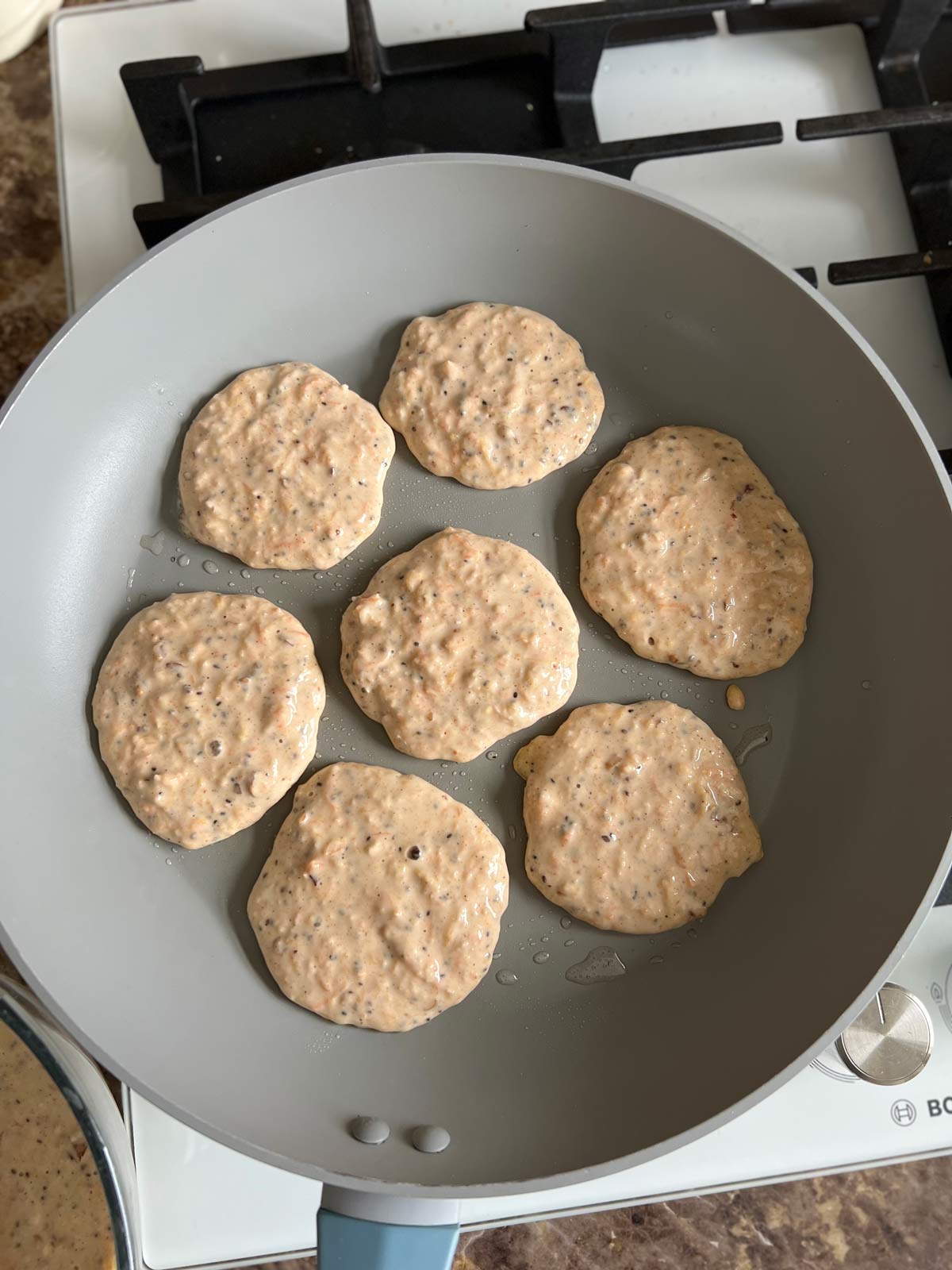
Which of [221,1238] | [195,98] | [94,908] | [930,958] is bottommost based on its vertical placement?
[221,1238]

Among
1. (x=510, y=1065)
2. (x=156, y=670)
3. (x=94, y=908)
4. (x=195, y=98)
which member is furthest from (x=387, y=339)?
(x=510, y=1065)

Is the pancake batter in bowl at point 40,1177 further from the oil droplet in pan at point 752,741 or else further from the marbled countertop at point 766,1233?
the oil droplet in pan at point 752,741

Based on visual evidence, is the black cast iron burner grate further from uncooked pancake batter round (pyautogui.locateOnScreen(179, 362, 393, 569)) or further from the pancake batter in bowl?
the pancake batter in bowl

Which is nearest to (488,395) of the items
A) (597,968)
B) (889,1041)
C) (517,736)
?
(517,736)

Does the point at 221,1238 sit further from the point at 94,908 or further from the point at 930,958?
the point at 930,958

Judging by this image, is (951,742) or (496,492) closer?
(951,742)

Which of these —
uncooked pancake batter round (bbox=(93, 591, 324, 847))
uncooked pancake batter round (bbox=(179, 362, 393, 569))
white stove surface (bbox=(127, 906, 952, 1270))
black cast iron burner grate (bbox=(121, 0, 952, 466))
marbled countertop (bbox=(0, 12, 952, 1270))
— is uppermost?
black cast iron burner grate (bbox=(121, 0, 952, 466))

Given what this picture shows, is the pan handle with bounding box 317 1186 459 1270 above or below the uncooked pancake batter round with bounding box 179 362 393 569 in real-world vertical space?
below

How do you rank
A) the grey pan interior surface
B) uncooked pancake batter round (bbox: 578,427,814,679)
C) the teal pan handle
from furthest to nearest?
uncooked pancake batter round (bbox: 578,427,814,679), the grey pan interior surface, the teal pan handle

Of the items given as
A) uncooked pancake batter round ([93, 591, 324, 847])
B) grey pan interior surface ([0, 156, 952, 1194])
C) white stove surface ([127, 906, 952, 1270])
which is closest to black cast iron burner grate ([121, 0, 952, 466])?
grey pan interior surface ([0, 156, 952, 1194])
